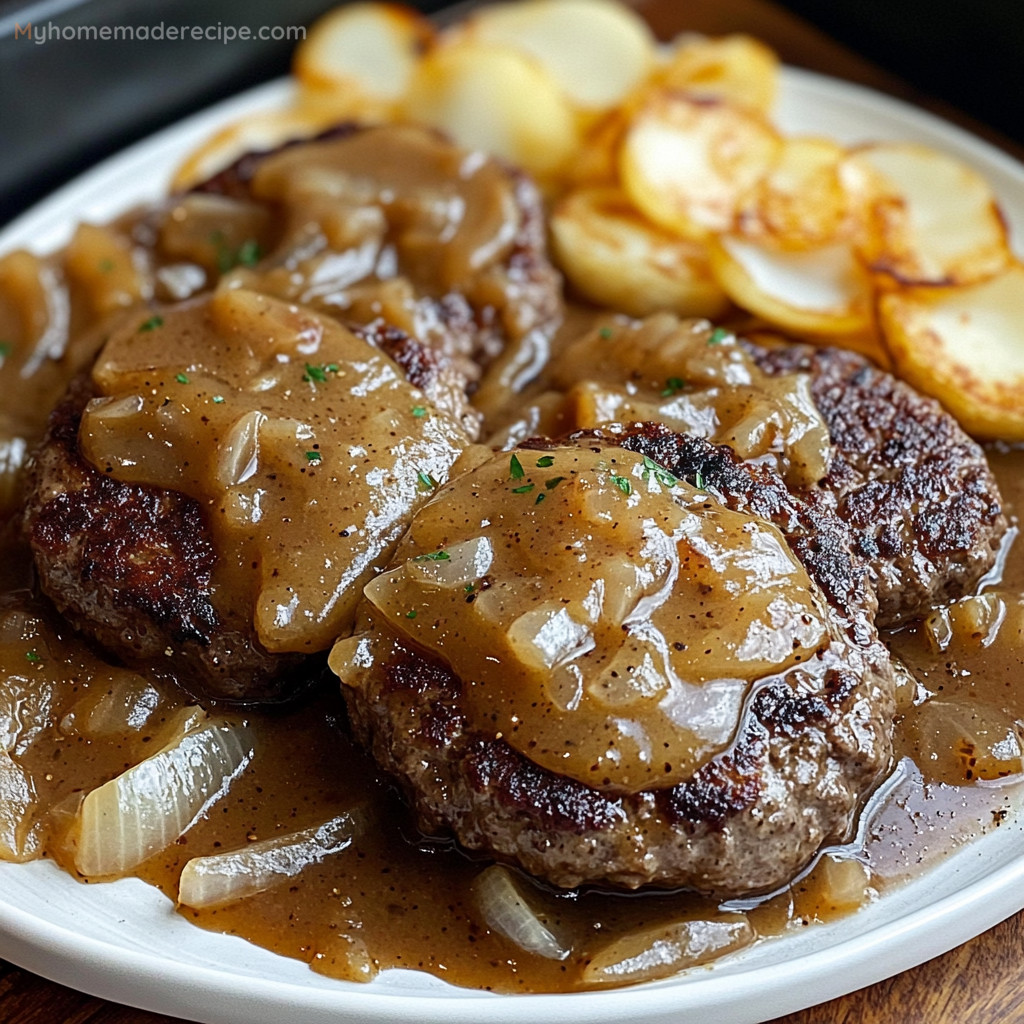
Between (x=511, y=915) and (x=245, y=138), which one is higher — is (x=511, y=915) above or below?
below

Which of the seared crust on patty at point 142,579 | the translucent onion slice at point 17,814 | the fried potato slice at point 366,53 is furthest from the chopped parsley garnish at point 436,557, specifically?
the fried potato slice at point 366,53

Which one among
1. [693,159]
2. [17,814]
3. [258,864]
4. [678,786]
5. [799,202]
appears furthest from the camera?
[693,159]

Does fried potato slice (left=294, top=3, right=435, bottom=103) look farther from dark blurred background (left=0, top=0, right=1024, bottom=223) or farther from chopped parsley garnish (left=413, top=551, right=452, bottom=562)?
chopped parsley garnish (left=413, top=551, right=452, bottom=562)

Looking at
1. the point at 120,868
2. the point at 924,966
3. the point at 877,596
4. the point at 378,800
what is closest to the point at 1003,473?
Result: the point at 877,596

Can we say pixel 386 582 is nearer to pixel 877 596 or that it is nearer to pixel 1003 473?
pixel 877 596

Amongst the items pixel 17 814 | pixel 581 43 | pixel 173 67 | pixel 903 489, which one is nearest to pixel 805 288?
pixel 903 489

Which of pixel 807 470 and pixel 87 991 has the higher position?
pixel 807 470

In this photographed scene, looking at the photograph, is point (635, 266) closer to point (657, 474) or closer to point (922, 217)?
point (922, 217)
